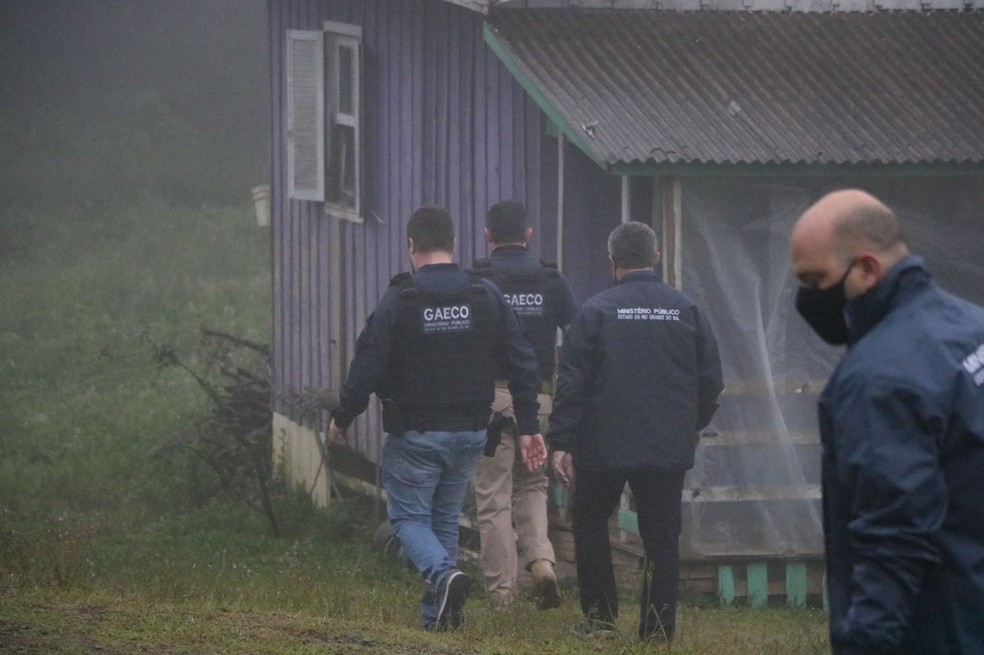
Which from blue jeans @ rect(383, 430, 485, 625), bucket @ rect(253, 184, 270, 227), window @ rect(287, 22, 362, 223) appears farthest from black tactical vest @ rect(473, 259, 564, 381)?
bucket @ rect(253, 184, 270, 227)

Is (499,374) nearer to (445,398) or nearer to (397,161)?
(445,398)

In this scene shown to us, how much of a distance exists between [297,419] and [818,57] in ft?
17.6

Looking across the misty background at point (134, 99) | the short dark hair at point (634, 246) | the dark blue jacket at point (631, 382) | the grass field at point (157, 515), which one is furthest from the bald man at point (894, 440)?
the misty background at point (134, 99)

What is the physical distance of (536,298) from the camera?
7.87m

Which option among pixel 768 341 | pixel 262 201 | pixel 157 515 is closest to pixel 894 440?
pixel 768 341

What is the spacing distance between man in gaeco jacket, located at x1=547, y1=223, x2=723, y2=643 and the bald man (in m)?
3.10

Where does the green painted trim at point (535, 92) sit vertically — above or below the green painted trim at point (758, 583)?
above

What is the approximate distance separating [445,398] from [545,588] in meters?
1.33

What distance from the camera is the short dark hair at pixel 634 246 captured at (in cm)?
693

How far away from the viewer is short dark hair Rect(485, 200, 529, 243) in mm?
7844

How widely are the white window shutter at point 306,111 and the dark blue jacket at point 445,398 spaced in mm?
4973

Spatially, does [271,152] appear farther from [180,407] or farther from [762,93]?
[762,93]

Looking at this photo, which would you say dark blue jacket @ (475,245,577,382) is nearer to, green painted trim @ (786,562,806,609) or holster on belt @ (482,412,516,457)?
holster on belt @ (482,412,516,457)

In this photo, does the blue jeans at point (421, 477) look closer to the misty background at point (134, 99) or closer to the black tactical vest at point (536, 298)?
the black tactical vest at point (536, 298)
